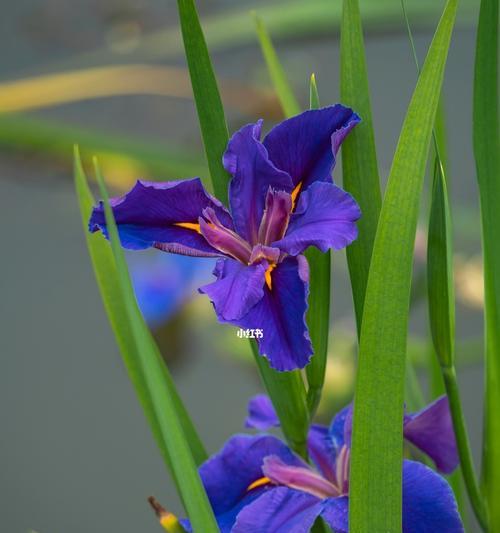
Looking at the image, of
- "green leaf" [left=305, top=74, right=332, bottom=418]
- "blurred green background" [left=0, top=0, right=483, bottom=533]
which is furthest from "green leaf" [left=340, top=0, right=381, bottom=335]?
"blurred green background" [left=0, top=0, right=483, bottom=533]

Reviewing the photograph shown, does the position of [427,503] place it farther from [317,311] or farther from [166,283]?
[166,283]

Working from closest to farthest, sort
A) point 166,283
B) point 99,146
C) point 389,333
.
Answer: point 389,333 < point 99,146 < point 166,283

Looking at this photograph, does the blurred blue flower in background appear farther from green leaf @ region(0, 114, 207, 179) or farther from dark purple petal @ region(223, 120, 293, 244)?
dark purple petal @ region(223, 120, 293, 244)

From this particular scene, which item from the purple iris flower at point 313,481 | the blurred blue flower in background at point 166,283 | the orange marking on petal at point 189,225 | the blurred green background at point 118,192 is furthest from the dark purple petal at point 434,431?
the blurred blue flower in background at point 166,283

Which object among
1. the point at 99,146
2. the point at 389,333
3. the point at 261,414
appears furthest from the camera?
the point at 99,146

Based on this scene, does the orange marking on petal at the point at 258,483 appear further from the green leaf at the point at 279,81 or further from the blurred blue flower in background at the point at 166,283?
the blurred blue flower in background at the point at 166,283

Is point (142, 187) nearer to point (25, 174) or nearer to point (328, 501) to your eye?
point (328, 501)

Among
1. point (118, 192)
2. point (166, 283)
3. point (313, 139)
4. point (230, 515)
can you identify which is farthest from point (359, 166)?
point (118, 192)
